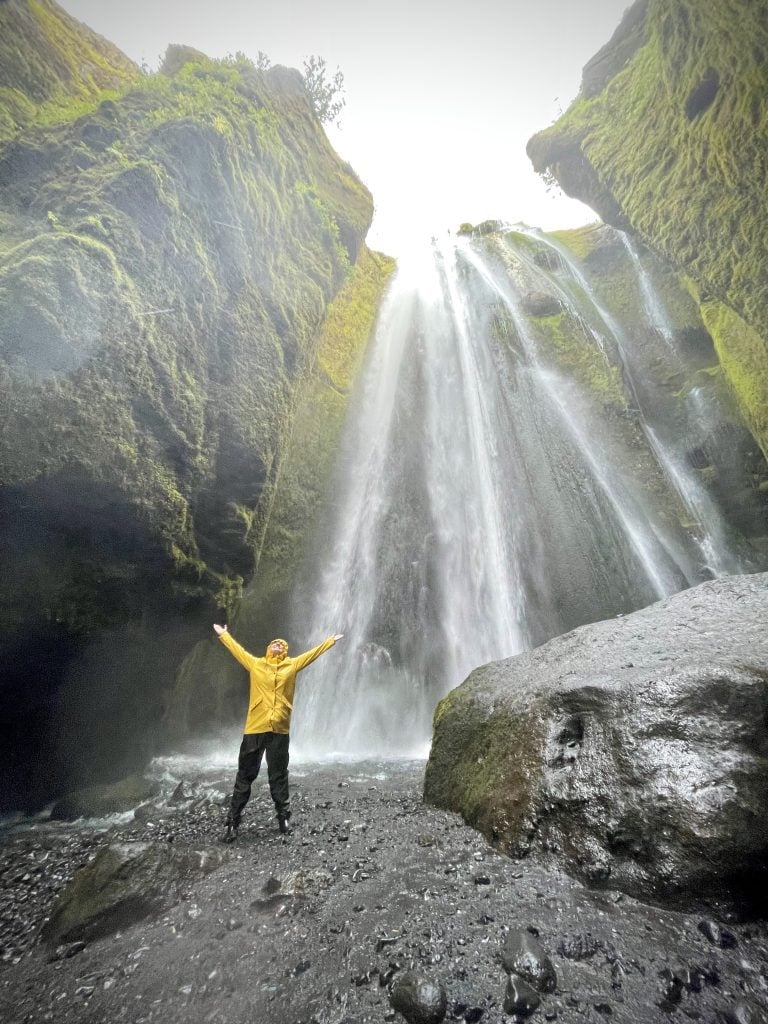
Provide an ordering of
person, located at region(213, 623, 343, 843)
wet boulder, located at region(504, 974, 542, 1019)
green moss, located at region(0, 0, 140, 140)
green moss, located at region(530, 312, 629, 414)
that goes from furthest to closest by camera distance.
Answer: green moss, located at region(530, 312, 629, 414) → green moss, located at region(0, 0, 140, 140) → person, located at region(213, 623, 343, 843) → wet boulder, located at region(504, 974, 542, 1019)

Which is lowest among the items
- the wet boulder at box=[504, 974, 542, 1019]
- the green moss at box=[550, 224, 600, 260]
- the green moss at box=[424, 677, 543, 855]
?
the wet boulder at box=[504, 974, 542, 1019]

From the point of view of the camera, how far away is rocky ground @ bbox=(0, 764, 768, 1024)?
2.16m

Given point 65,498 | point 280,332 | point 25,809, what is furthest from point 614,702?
point 280,332

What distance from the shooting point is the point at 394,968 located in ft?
8.04

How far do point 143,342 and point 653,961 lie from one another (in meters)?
9.03

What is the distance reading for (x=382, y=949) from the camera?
2602 mm

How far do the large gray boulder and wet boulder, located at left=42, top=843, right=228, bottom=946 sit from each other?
2568 millimetres

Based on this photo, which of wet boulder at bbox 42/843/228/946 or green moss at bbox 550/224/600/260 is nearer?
wet boulder at bbox 42/843/228/946

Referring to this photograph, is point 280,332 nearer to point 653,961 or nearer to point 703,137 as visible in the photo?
point 653,961

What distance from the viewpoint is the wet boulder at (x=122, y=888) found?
3076mm

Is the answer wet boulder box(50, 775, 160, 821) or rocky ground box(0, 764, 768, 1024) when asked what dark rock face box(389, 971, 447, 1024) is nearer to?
rocky ground box(0, 764, 768, 1024)

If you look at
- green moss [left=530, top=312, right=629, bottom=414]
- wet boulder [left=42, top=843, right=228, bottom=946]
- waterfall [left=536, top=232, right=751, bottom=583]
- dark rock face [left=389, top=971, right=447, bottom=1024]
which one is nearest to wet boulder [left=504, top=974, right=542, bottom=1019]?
dark rock face [left=389, top=971, right=447, bottom=1024]

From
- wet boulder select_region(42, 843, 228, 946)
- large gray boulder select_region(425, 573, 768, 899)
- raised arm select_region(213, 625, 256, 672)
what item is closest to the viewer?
large gray boulder select_region(425, 573, 768, 899)

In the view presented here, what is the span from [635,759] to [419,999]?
218 cm
